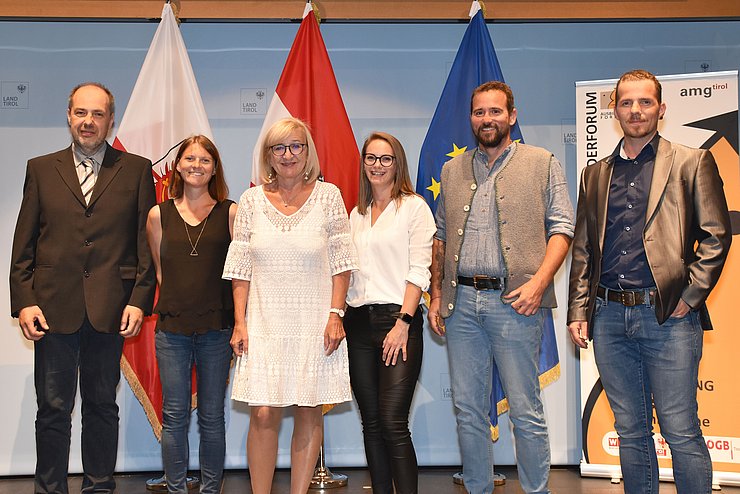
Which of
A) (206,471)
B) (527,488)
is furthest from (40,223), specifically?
(527,488)

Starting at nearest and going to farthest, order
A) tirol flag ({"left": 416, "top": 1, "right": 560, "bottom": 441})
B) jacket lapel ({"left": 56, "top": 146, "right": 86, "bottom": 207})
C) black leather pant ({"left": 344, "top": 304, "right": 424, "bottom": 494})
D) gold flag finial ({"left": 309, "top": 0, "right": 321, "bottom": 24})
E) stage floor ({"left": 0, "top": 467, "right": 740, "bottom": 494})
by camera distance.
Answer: black leather pant ({"left": 344, "top": 304, "right": 424, "bottom": 494}), jacket lapel ({"left": 56, "top": 146, "right": 86, "bottom": 207}), stage floor ({"left": 0, "top": 467, "right": 740, "bottom": 494}), tirol flag ({"left": 416, "top": 1, "right": 560, "bottom": 441}), gold flag finial ({"left": 309, "top": 0, "right": 321, "bottom": 24})

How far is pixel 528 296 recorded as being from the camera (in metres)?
2.68

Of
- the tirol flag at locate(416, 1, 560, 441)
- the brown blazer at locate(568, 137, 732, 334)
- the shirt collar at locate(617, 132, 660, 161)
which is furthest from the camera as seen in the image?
the tirol flag at locate(416, 1, 560, 441)

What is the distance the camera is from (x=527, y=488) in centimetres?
273

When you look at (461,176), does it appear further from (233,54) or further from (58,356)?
(233,54)

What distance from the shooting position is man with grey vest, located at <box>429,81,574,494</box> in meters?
2.73

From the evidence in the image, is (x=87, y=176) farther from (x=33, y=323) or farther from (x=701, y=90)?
(x=701, y=90)

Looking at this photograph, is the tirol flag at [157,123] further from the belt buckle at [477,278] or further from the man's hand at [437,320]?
the belt buckle at [477,278]

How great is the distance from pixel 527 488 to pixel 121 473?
2544 millimetres

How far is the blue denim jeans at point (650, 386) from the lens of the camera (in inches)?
97.5

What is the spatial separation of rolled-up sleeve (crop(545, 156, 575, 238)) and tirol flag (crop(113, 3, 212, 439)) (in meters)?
1.95

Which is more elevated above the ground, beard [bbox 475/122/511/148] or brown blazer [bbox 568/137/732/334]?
beard [bbox 475/122/511/148]

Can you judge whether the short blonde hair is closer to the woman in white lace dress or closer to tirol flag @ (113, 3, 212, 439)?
the woman in white lace dress

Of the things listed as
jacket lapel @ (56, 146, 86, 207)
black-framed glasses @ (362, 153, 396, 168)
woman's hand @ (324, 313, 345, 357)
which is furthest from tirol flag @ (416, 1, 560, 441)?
jacket lapel @ (56, 146, 86, 207)
